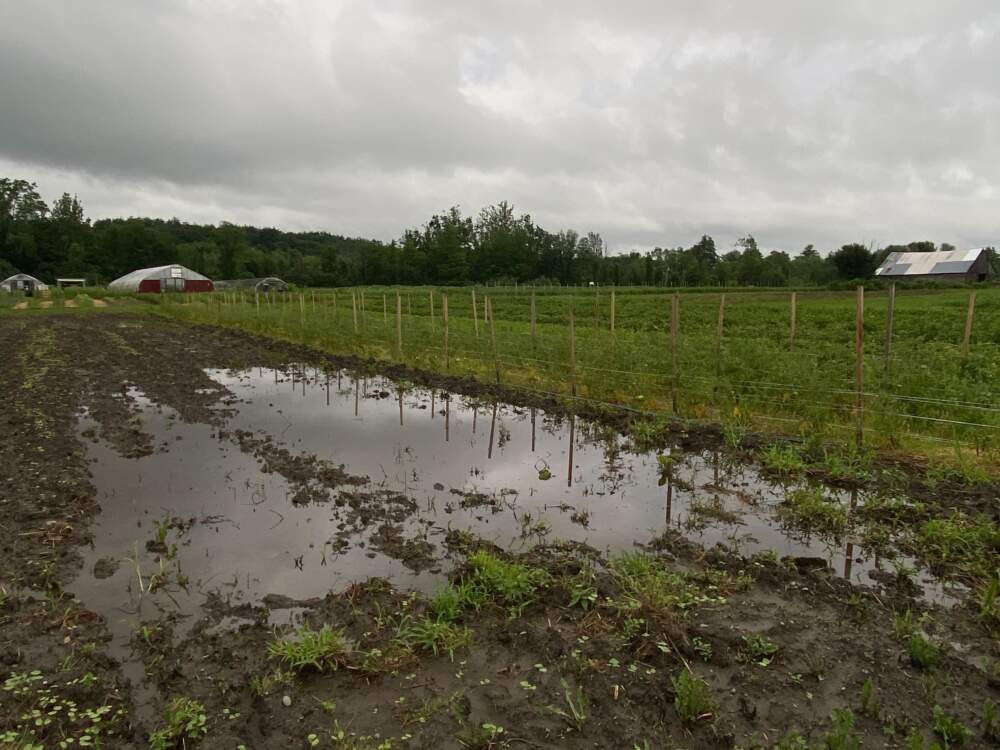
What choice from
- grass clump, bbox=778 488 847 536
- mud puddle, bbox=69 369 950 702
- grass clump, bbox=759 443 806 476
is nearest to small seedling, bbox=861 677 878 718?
mud puddle, bbox=69 369 950 702

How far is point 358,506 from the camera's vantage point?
5.87 metres

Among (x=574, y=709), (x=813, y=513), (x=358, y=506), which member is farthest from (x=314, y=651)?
(x=813, y=513)

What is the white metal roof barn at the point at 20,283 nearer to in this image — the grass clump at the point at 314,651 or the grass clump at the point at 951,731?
the grass clump at the point at 314,651

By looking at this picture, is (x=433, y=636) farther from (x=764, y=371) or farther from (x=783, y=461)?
(x=764, y=371)

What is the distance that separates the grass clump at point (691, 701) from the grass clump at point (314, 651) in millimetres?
1838

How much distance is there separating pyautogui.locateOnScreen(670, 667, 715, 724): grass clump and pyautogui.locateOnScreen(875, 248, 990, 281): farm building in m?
65.9

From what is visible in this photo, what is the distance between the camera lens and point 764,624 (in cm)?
386

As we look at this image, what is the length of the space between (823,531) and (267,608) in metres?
4.54

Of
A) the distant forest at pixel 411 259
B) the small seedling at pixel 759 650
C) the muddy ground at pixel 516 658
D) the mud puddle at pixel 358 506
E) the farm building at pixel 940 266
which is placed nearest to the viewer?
the muddy ground at pixel 516 658

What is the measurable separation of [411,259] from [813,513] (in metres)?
78.0

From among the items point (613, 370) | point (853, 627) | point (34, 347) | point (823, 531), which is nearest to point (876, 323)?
point (613, 370)

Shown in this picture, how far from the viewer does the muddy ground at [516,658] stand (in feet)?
9.67

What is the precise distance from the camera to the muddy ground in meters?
2.95

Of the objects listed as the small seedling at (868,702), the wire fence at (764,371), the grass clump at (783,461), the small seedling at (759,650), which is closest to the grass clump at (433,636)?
the small seedling at (759,650)
